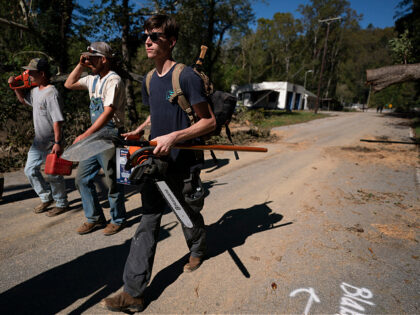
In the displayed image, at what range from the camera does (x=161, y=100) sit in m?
2.08

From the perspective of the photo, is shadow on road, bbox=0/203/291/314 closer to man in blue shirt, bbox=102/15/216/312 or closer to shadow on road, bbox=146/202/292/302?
shadow on road, bbox=146/202/292/302

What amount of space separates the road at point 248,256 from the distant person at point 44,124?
0.42 meters

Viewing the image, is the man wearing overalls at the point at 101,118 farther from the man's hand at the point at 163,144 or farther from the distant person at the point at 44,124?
the man's hand at the point at 163,144

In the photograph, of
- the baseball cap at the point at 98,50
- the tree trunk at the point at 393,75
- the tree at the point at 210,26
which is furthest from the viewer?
the tree at the point at 210,26

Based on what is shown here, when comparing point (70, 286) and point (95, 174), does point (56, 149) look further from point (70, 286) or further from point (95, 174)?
point (70, 286)

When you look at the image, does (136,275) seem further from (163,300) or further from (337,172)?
(337,172)

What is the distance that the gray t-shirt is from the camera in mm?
3322

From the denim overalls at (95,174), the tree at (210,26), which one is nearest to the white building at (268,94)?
the tree at (210,26)

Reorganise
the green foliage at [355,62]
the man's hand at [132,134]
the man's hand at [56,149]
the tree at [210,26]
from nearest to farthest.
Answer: the man's hand at [132,134], the man's hand at [56,149], the tree at [210,26], the green foliage at [355,62]

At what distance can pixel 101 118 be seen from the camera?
271 centimetres

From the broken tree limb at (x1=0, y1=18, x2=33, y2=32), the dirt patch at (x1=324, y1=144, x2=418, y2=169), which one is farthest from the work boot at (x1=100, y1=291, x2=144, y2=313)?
the broken tree limb at (x1=0, y1=18, x2=33, y2=32)

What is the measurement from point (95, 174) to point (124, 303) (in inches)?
65.7

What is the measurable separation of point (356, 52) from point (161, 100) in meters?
76.4

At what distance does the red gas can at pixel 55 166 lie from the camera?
10.4 feet
